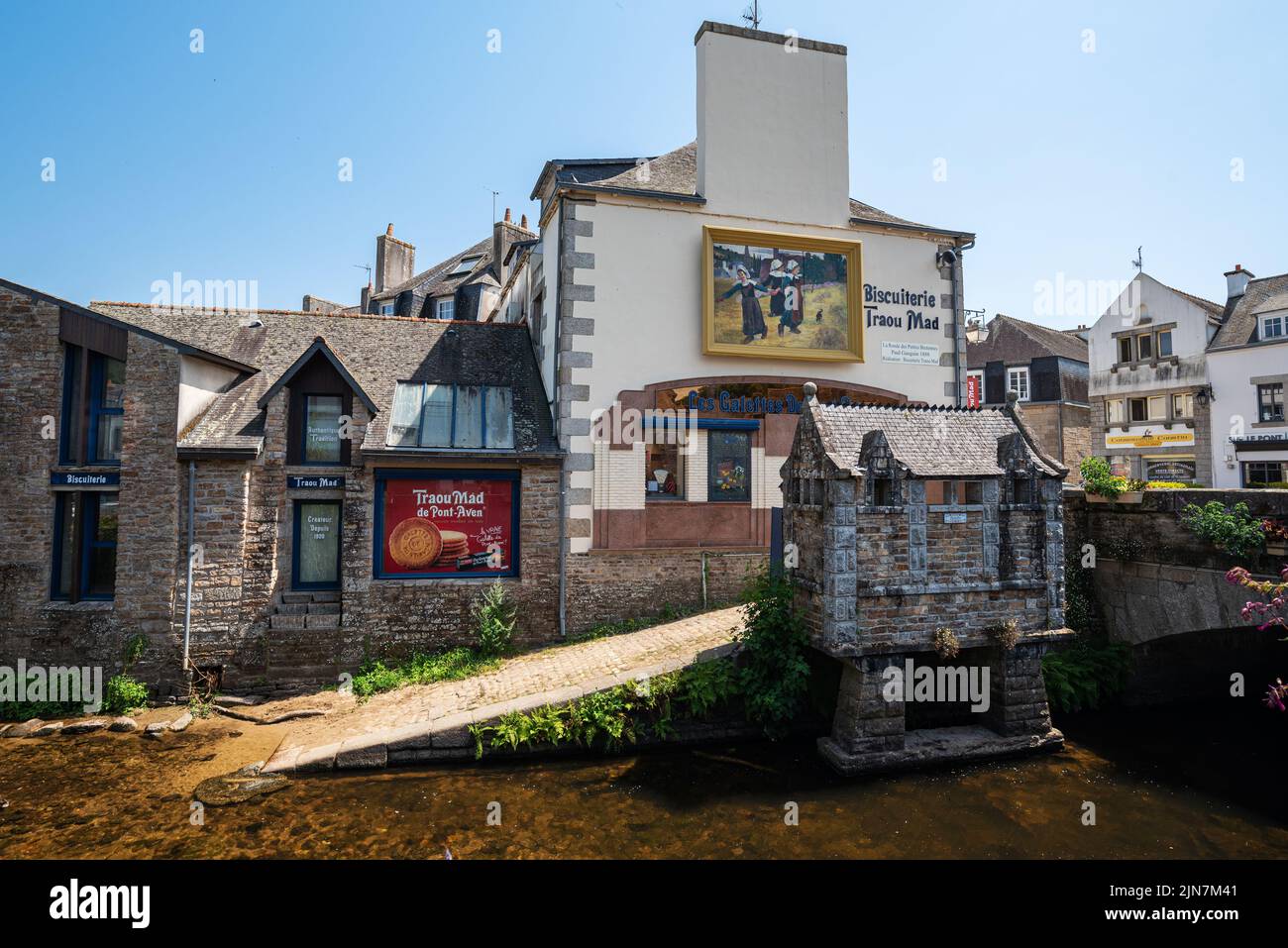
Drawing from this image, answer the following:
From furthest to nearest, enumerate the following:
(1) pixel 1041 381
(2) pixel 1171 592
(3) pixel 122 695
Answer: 1. (1) pixel 1041 381
2. (3) pixel 122 695
3. (2) pixel 1171 592

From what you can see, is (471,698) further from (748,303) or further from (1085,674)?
(1085,674)

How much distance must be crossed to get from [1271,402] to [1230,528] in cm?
2203

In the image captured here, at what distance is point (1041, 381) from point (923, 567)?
1037 inches

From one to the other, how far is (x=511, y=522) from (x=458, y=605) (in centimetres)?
186

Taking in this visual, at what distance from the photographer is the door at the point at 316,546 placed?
41.3ft

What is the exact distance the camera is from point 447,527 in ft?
42.0

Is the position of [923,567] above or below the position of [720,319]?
below

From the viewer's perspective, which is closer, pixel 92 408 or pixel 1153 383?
pixel 92 408

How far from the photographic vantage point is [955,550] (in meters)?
9.36

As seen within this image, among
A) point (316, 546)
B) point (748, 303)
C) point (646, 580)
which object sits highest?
point (748, 303)

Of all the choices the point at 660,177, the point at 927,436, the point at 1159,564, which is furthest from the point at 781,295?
the point at 1159,564

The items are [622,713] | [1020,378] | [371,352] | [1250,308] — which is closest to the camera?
[622,713]

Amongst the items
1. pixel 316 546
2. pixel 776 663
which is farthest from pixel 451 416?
pixel 776 663
